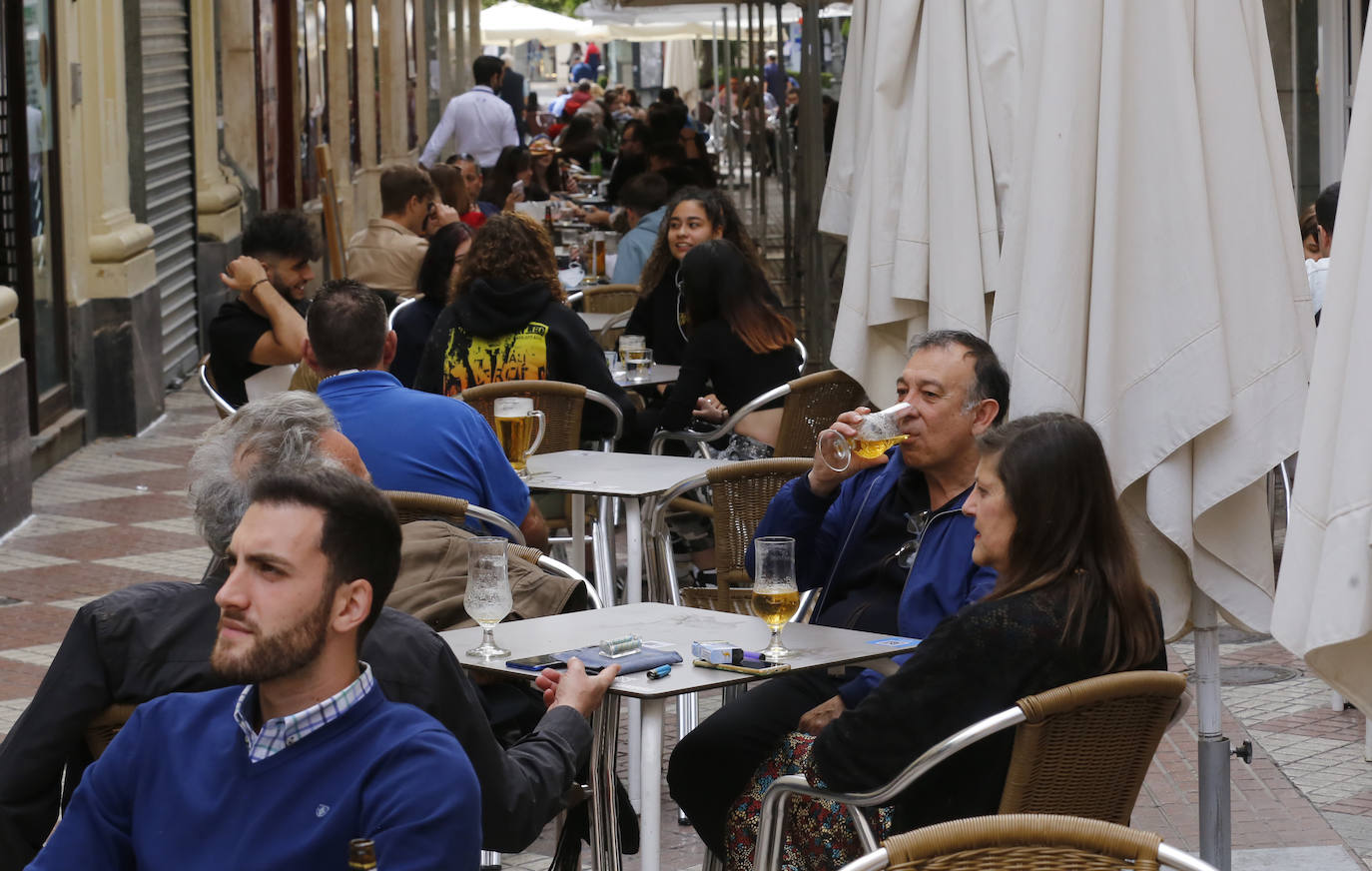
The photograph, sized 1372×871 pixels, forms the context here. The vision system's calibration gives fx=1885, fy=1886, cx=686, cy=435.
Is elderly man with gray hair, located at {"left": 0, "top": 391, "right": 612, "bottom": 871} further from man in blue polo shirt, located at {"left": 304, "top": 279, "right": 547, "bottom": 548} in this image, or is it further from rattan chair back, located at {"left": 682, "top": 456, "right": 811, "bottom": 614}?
rattan chair back, located at {"left": 682, "top": 456, "right": 811, "bottom": 614}

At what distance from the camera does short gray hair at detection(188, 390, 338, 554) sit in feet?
9.95

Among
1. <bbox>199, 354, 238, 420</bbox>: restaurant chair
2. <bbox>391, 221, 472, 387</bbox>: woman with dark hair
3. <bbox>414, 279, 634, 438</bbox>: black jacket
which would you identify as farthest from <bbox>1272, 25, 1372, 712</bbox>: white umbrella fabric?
<bbox>391, 221, 472, 387</bbox>: woman with dark hair

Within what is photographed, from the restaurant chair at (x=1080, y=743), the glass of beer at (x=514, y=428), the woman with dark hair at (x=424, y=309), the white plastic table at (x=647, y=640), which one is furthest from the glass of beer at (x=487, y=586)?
the woman with dark hair at (x=424, y=309)

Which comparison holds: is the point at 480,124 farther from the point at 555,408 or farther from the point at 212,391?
the point at 555,408

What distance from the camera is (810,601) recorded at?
4754 mm

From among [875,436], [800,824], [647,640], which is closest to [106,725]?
[647,640]

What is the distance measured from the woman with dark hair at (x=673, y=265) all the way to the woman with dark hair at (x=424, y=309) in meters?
0.79

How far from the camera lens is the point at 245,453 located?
10.8 ft

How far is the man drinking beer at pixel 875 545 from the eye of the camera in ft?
12.5

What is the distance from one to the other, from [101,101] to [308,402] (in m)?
7.96

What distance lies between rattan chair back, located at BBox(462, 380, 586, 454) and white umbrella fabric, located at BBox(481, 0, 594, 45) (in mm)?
23213

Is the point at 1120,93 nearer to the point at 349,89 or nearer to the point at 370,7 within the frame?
the point at 349,89

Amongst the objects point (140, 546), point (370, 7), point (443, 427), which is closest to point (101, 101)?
point (140, 546)

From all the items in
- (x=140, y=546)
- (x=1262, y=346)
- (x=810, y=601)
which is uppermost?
(x=1262, y=346)
